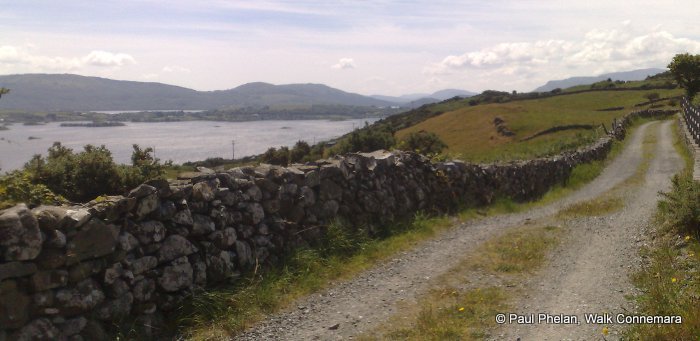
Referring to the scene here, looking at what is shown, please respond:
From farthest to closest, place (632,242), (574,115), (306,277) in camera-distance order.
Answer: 1. (574,115)
2. (632,242)
3. (306,277)

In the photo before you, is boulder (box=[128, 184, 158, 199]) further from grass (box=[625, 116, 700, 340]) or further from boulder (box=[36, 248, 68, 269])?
grass (box=[625, 116, 700, 340])

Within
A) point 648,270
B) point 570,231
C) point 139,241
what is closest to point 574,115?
point 570,231

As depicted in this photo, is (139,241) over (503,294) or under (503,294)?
over

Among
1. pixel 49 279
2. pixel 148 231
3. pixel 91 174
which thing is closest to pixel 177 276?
pixel 148 231

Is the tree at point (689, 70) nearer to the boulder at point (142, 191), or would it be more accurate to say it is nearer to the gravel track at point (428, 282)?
the gravel track at point (428, 282)

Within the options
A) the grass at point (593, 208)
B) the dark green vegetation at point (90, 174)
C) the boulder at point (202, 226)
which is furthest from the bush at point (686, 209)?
the dark green vegetation at point (90, 174)

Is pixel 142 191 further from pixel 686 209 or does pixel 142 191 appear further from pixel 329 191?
pixel 686 209

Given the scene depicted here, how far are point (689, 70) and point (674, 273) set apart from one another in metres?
62.4

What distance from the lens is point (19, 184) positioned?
7062mm

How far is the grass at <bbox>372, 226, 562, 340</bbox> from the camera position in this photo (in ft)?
23.0

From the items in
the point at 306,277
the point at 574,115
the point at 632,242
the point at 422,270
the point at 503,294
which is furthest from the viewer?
the point at 574,115

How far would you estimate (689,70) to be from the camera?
58188 millimetres

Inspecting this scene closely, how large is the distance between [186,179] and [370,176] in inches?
205

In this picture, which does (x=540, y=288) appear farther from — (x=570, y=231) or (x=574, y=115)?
(x=574, y=115)
